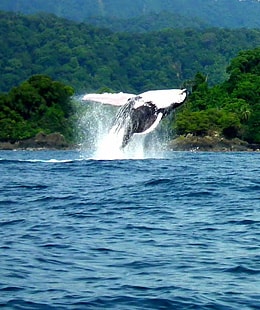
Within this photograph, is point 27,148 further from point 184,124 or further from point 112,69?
point 112,69

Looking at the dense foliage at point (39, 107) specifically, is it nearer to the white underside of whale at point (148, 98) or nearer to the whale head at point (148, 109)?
the whale head at point (148, 109)

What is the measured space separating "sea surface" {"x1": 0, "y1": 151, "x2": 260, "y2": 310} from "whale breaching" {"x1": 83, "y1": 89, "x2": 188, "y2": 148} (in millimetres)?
4176

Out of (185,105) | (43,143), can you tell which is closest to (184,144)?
(43,143)

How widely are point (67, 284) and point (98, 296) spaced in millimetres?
636

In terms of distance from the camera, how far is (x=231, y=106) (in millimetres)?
104938

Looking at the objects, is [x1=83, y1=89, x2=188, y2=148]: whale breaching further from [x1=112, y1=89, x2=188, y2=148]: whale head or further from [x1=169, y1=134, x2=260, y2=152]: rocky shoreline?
[x1=169, y1=134, x2=260, y2=152]: rocky shoreline

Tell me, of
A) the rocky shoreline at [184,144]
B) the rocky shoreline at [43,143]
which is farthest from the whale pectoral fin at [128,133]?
the rocky shoreline at [43,143]

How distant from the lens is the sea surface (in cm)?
1035

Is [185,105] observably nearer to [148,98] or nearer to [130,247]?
[148,98]

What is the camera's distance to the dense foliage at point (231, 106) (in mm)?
96625

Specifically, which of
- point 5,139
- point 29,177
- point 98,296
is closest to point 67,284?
point 98,296

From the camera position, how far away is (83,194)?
20469mm

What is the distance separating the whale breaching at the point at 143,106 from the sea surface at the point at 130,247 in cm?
418

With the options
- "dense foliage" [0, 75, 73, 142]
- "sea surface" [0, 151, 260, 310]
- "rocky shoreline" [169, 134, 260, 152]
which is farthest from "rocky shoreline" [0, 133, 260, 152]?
"sea surface" [0, 151, 260, 310]
